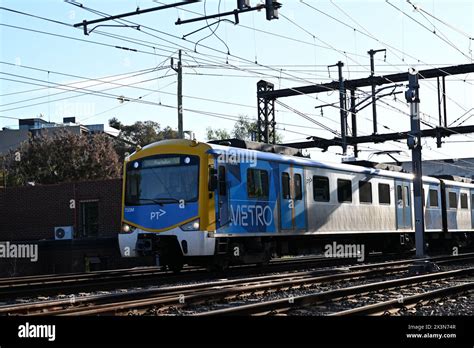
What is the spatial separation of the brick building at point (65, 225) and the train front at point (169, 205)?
35.1 feet

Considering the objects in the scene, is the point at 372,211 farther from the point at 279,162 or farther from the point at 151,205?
the point at 151,205

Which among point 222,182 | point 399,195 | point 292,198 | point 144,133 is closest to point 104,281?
point 222,182

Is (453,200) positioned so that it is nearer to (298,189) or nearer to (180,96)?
(180,96)

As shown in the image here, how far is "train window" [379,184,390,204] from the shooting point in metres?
24.6

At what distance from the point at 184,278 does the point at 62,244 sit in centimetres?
1548

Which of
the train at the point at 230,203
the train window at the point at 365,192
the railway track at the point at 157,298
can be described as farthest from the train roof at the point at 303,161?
the railway track at the point at 157,298

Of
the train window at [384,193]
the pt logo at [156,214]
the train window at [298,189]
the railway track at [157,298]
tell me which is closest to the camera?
the railway track at [157,298]

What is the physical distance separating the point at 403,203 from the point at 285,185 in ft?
28.6

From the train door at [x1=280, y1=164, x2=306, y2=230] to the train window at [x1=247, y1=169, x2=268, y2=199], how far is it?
2.46ft

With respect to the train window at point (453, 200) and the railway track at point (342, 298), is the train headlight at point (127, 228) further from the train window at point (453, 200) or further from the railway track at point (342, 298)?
the train window at point (453, 200)

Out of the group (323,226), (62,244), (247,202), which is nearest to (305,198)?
(323,226)

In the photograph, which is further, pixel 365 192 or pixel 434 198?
pixel 434 198

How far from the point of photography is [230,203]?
1716 centimetres

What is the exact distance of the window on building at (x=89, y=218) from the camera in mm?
34906
